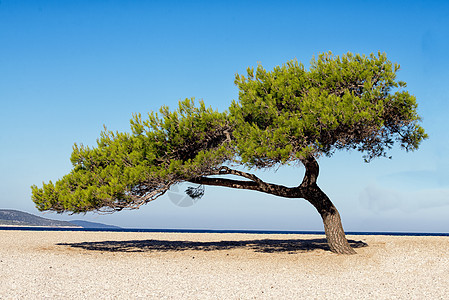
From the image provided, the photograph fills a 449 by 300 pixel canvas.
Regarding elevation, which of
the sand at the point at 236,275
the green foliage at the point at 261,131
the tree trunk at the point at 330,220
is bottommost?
the sand at the point at 236,275

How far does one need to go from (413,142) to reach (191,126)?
936 cm

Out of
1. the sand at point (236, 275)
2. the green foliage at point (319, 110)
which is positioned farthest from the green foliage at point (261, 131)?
the sand at point (236, 275)

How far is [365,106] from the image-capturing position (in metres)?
14.4

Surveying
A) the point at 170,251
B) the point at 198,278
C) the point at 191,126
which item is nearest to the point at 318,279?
the point at 198,278

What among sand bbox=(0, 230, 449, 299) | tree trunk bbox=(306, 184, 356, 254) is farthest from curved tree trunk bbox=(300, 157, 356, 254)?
sand bbox=(0, 230, 449, 299)

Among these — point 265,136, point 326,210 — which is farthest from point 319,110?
point 326,210

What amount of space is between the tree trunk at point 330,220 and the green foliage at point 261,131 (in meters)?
2.38

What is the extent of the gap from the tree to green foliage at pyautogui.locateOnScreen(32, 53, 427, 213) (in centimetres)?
4

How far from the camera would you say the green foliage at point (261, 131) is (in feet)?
46.9

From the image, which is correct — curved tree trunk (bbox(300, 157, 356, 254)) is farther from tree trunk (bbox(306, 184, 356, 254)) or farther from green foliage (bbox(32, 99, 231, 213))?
green foliage (bbox(32, 99, 231, 213))

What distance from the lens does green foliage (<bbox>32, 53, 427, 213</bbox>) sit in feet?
46.9

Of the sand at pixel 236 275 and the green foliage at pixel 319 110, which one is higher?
the green foliage at pixel 319 110

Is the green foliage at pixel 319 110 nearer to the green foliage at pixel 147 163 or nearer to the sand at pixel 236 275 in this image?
the green foliage at pixel 147 163

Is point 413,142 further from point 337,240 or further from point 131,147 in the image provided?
point 131,147
